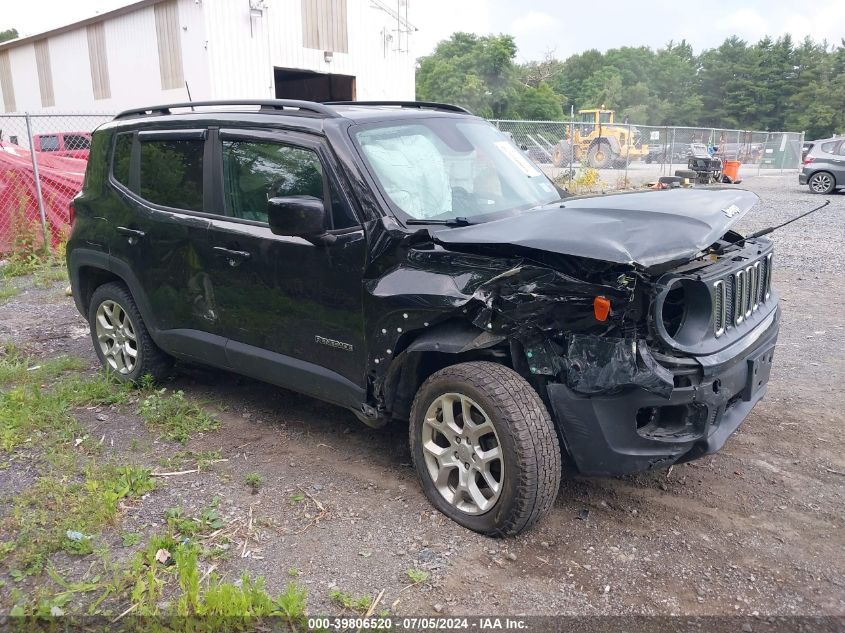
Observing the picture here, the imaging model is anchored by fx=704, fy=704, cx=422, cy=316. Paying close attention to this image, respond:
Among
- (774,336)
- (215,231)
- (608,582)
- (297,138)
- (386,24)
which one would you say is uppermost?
(386,24)

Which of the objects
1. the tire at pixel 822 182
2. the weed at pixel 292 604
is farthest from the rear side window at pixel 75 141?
the tire at pixel 822 182

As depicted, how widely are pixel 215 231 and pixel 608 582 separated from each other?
2.90 m

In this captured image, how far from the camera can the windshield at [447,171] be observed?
3729 millimetres

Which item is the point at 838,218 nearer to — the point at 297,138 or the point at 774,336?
the point at 774,336

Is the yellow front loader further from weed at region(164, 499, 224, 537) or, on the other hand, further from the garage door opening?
weed at region(164, 499, 224, 537)

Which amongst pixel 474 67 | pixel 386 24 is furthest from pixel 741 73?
pixel 386 24

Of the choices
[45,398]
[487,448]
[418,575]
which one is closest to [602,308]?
[487,448]

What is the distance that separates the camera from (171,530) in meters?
3.33

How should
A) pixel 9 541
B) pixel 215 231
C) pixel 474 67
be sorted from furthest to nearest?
pixel 474 67
pixel 215 231
pixel 9 541

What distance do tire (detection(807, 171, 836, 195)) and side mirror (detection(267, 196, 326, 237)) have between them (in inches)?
765

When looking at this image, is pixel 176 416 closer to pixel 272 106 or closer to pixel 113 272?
pixel 113 272

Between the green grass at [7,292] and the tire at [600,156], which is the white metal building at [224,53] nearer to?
the tire at [600,156]

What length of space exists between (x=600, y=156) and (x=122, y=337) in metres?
20.0

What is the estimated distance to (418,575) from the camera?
2998 millimetres
